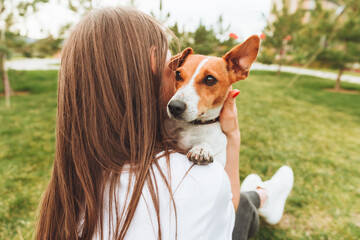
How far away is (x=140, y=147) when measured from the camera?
3.92 feet

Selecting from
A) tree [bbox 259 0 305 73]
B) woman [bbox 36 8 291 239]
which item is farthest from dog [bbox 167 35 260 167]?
tree [bbox 259 0 305 73]

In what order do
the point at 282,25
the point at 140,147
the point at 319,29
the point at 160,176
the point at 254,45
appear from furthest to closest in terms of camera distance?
the point at 282,25 → the point at 319,29 → the point at 254,45 → the point at 140,147 → the point at 160,176

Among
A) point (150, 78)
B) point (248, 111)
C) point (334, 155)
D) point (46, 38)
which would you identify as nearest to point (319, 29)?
point (248, 111)

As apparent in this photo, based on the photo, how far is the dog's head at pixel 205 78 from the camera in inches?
65.0

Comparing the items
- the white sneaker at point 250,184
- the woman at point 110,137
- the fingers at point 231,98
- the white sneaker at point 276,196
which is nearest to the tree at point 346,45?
the white sneaker at point 276,196

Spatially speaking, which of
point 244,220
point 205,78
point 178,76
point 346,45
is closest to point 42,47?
point 178,76

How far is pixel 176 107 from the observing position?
1603mm

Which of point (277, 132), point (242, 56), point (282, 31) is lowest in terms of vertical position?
point (277, 132)

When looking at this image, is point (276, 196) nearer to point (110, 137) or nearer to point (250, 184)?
point (250, 184)

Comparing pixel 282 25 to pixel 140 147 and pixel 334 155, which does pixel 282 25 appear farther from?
pixel 140 147

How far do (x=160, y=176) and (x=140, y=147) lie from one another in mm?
217

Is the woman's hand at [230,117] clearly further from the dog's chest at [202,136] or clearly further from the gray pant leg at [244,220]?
the gray pant leg at [244,220]

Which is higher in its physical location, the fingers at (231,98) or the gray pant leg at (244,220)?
the fingers at (231,98)

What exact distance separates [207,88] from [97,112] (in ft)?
2.88
